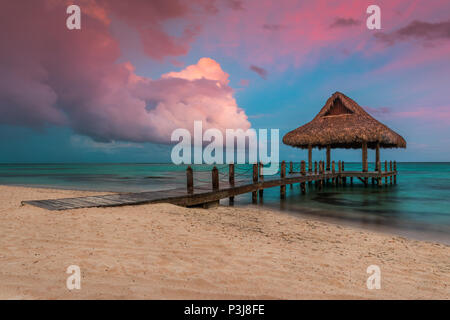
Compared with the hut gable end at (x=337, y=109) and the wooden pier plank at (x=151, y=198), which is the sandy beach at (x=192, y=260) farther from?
the hut gable end at (x=337, y=109)

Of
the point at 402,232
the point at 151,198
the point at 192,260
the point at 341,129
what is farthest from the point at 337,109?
the point at 192,260

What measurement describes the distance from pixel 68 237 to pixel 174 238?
183 cm

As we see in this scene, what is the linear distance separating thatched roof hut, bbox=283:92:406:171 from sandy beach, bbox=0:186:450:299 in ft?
48.9

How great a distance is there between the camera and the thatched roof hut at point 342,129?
1925cm

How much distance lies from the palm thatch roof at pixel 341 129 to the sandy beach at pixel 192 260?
14.9 m

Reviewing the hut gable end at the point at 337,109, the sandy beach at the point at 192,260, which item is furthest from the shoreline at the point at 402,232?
the hut gable end at the point at 337,109

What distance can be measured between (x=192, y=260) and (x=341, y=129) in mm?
19286

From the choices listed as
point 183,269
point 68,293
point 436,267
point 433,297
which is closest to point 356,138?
point 436,267

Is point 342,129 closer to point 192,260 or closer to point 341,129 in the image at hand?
point 341,129

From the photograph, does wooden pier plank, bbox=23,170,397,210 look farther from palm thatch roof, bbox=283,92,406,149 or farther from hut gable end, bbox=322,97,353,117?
hut gable end, bbox=322,97,353,117

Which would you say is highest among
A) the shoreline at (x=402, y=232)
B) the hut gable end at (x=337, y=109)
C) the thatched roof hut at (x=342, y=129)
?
the hut gable end at (x=337, y=109)

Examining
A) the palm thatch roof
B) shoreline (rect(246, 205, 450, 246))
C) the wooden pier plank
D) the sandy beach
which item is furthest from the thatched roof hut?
the sandy beach

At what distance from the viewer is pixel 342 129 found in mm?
19875

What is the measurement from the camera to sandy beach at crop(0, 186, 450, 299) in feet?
9.51
